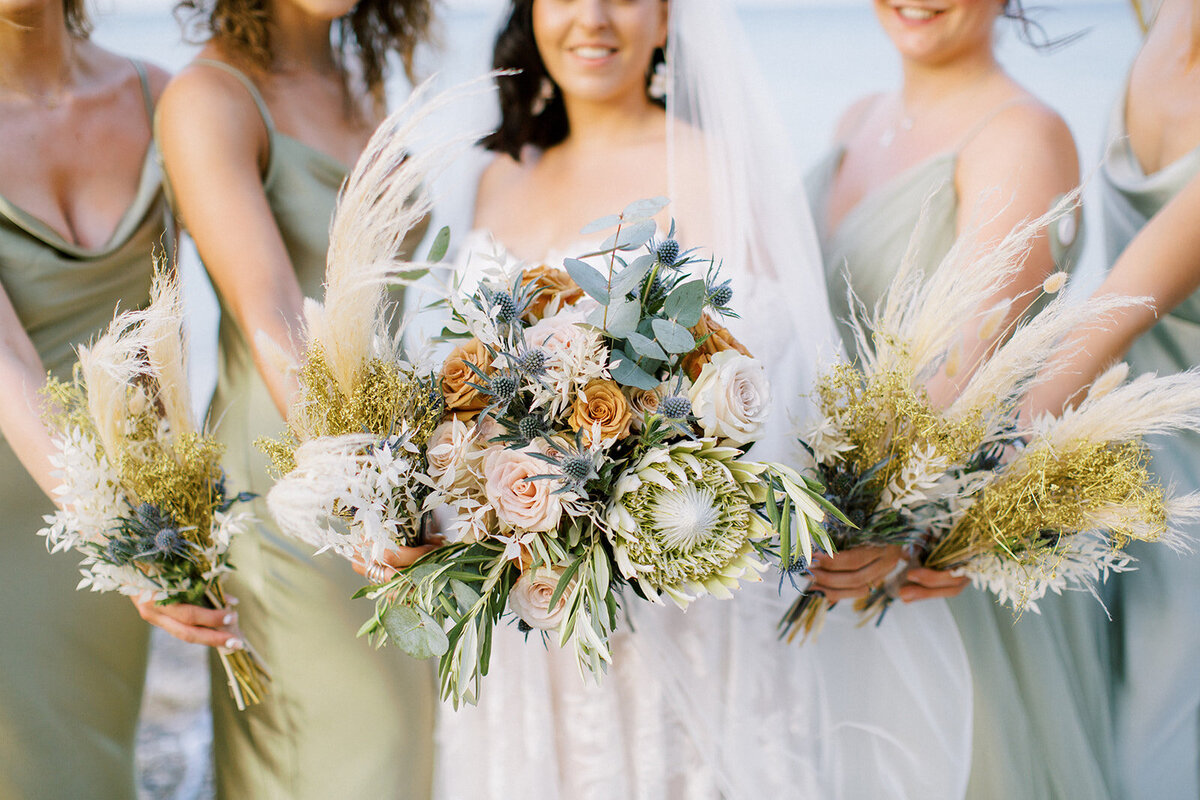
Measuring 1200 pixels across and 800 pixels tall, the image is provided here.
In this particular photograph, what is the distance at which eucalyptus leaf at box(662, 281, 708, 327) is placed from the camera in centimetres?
103

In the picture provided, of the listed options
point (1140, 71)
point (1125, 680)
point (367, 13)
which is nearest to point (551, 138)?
point (367, 13)

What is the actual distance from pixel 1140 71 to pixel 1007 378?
85cm

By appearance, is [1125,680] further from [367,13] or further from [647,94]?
[367,13]

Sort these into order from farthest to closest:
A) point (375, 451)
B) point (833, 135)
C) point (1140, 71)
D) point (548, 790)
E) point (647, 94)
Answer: point (833, 135), point (647, 94), point (1140, 71), point (548, 790), point (375, 451)

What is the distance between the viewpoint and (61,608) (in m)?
1.52

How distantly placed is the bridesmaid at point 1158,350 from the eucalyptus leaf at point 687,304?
89cm

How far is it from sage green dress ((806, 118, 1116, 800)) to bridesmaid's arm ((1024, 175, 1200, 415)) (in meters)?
0.11

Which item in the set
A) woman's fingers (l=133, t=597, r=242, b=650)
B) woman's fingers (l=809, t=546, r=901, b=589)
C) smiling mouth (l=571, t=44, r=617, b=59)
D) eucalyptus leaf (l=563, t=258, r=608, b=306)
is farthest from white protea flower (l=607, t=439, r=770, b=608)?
smiling mouth (l=571, t=44, r=617, b=59)

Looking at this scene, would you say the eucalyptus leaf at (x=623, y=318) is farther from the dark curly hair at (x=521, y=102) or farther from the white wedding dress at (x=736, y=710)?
the dark curly hair at (x=521, y=102)

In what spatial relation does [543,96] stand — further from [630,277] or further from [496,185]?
[630,277]

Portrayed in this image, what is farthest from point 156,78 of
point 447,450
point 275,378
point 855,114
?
point 855,114

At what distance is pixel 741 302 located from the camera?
4.63 feet

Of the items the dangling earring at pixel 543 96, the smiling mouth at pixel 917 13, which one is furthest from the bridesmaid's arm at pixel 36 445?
the smiling mouth at pixel 917 13

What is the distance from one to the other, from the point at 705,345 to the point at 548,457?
0.26m
